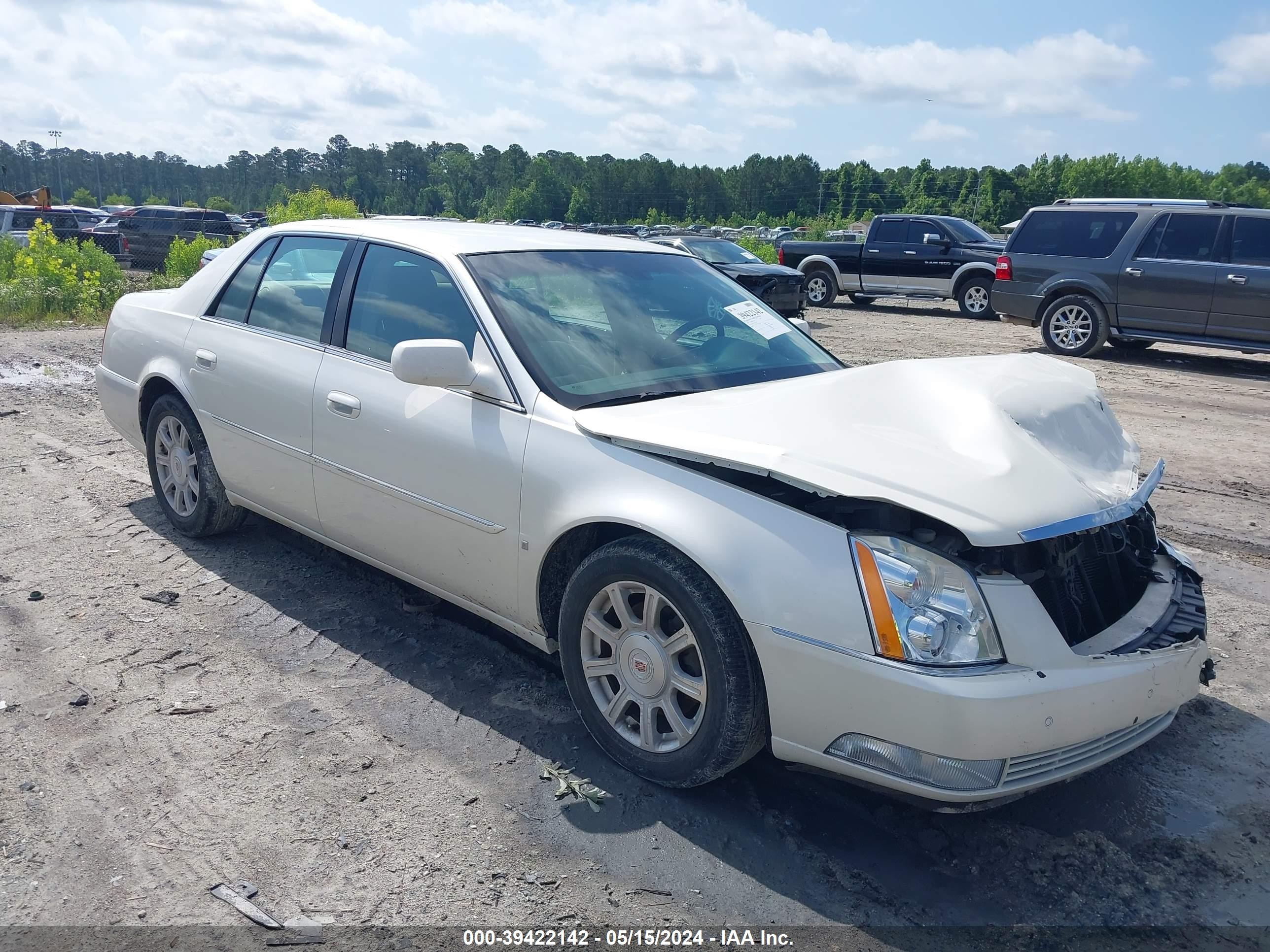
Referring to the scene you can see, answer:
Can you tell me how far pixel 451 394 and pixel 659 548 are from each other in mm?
1125

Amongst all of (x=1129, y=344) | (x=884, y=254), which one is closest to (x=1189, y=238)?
(x=1129, y=344)

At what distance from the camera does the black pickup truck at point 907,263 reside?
1872cm

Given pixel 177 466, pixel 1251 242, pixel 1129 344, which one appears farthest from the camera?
pixel 1129 344

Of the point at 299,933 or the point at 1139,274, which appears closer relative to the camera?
the point at 299,933

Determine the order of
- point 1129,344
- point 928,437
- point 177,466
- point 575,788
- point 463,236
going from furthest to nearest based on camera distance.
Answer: point 1129,344 → point 177,466 → point 463,236 → point 575,788 → point 928,437

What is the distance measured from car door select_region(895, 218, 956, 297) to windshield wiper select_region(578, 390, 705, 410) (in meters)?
16.7

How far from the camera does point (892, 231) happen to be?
19641 mm

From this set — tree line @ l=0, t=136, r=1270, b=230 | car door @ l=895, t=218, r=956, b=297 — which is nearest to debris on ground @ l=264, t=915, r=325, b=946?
car door @ l=895, t=218, r=956, b=297

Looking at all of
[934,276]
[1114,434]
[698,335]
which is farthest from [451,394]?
[934,276]

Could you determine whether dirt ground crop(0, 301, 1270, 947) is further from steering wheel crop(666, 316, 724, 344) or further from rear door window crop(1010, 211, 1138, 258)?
rear door window crop(1010, 211, 1138, 258)

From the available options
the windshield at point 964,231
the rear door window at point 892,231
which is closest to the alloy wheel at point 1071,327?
the windshield at point 964,231

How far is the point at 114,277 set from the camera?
1680cm

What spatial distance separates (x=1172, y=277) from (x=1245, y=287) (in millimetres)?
792

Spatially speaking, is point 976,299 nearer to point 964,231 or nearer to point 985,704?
point 964,231
